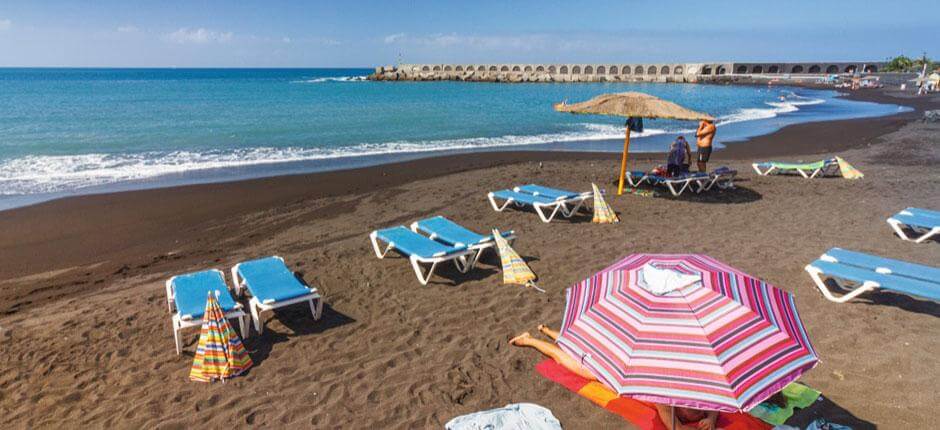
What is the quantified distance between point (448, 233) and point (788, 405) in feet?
15.7

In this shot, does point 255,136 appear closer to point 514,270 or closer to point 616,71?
point 514,270

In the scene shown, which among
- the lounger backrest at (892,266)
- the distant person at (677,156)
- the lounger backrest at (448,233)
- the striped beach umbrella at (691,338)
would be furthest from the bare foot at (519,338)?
the distant person at (677,156)

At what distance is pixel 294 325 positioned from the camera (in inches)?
220

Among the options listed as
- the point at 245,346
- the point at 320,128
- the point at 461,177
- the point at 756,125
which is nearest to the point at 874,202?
the point at 461,177

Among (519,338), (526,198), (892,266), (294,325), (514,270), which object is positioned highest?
(526,198)

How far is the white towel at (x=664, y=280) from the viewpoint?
9.57 feet

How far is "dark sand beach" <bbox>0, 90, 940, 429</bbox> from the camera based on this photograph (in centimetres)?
420

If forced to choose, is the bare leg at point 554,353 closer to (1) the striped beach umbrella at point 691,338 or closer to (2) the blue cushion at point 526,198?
(1) the striped beach umbrella at point 691,338

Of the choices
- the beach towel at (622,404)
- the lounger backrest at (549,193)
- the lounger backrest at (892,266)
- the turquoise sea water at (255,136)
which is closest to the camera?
the beach towel at (622,404)

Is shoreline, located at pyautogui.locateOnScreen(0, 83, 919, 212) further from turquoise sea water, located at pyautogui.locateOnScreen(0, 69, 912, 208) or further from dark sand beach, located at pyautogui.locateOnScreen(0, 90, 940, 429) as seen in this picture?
dark sand beach, located at pyautogui.locateOnScreen(0, 90, 940, 429)

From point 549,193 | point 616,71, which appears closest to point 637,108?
point 549,193

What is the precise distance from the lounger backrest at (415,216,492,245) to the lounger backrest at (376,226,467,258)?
0.19 m

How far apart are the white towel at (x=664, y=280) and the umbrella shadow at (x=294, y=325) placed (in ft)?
12.0

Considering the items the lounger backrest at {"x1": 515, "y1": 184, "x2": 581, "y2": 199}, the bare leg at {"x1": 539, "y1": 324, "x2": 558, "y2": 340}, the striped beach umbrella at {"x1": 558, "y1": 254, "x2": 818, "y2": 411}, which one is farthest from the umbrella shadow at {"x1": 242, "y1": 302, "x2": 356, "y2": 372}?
the lounger backrest at {"x1": 515, "y1": 184, "x2": 581, "y2": 199}
